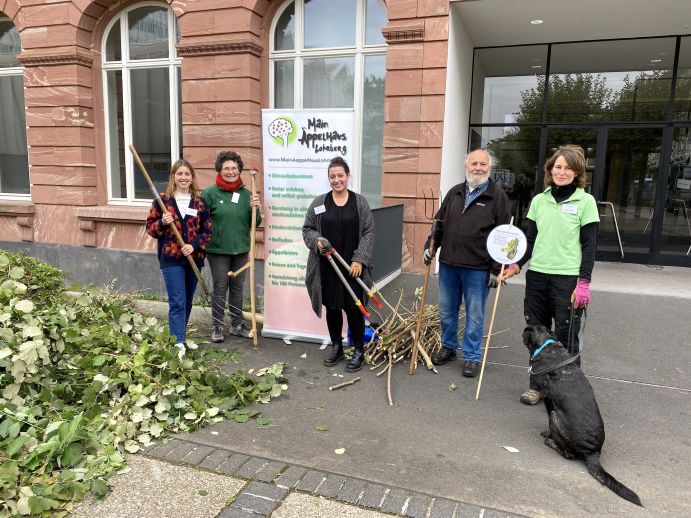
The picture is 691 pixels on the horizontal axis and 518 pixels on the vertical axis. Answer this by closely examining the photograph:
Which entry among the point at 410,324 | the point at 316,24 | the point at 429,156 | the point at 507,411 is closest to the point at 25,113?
the point at 316,24

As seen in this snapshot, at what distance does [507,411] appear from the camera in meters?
3.92

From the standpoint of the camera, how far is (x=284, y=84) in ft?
27.8

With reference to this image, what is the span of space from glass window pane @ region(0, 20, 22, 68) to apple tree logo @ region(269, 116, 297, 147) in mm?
7722

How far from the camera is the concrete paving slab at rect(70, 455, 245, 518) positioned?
268cm

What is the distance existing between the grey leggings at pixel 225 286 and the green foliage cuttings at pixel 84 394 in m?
0.89

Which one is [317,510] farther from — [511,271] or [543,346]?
[511,271]

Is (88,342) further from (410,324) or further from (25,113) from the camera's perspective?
(25,113)

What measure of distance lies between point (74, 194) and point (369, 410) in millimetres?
7529

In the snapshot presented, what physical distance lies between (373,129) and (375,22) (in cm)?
156

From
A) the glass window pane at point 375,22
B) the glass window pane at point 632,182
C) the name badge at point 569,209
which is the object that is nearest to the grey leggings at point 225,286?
the name badge at point 569,209

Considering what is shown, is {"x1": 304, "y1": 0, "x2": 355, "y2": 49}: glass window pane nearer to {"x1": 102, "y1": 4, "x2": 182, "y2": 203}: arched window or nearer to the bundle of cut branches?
{"x1": 102, "y1": 4, "x2": 182, "y2": 203}: arched window

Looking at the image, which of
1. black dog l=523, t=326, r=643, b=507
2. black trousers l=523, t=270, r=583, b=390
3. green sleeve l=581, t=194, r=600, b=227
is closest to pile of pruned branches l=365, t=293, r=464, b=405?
black trousers l=523, t=270, r=583, b=390

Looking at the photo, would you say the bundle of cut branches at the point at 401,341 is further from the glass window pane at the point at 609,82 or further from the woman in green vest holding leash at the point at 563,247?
the glass window pane at the point at 609,82

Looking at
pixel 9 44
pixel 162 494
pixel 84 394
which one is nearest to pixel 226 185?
pixel 84 394
